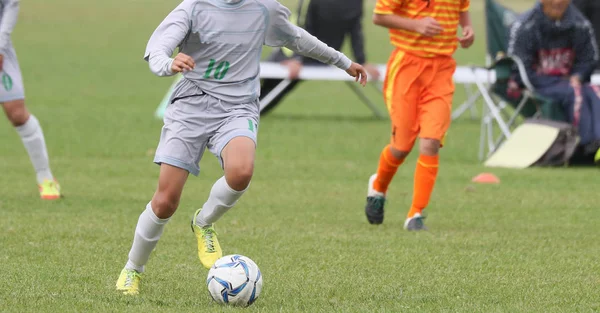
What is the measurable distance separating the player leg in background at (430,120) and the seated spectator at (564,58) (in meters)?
4.17

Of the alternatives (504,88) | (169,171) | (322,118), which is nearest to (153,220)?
(169,171)

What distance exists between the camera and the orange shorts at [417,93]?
801 cm

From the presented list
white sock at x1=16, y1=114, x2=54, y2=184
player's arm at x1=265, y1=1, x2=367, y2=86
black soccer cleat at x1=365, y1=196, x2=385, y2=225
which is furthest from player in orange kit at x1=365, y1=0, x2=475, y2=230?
white sock at x1=16, y1=114, x2=54, y2=184

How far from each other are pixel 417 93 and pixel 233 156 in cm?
270

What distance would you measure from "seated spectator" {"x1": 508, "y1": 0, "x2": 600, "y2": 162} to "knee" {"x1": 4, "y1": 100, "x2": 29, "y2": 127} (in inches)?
214

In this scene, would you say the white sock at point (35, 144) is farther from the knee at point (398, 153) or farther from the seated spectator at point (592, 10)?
the seated spectator at point (592, 10)

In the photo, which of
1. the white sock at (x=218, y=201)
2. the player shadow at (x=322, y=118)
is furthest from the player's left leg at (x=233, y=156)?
the player shadow at (x=322, y=118)

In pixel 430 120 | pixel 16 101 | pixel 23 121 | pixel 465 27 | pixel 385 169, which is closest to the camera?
pixel 430 120

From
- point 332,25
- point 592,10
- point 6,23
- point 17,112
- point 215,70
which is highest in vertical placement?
point 215,70

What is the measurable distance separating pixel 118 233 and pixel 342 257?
1.63 m

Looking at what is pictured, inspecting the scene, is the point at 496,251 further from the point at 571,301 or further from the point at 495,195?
the point at 495,195

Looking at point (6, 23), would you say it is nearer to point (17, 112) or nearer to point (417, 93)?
point (17, 112)

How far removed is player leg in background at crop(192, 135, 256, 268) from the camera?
18.7ft

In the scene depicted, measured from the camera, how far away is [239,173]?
571 centimetres
